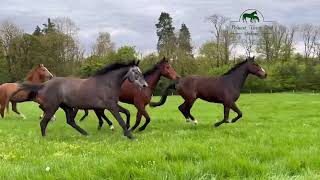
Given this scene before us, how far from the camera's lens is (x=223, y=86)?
15891 millimetres

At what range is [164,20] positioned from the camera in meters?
101

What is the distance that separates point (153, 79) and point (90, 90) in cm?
311

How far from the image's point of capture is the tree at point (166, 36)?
7881cm

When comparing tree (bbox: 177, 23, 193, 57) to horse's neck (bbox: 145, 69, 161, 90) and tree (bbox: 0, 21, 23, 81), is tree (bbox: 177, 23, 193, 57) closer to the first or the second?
tree (bbox: 0, 21, 23, 81)

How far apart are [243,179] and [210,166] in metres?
0.71

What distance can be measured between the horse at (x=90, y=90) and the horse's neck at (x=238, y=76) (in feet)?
13.1

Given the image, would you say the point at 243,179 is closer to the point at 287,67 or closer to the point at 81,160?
the point at 81,160

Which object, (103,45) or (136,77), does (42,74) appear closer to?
(136,77)

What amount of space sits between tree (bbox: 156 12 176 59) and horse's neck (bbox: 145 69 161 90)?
6076 cm

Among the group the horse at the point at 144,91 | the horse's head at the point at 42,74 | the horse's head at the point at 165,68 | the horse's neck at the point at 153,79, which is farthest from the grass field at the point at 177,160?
the horse's head at the point at 42,74

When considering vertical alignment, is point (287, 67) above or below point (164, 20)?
below

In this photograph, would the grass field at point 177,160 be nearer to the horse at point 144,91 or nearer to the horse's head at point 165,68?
the horse at point 144,91

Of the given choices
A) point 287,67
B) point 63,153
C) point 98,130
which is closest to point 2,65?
point 287,67

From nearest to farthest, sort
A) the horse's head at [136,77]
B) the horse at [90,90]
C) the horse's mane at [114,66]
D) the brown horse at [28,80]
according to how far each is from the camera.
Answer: the horse at [90,90]
the horse's head at [136,77]
the horse's mane at [114,66]
the brown horse at [28,80]
